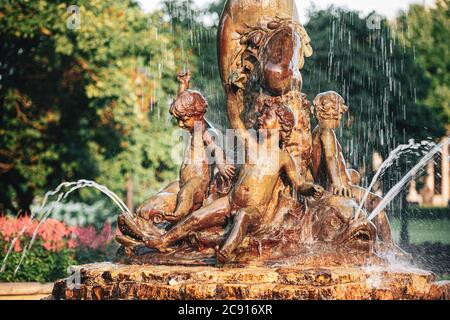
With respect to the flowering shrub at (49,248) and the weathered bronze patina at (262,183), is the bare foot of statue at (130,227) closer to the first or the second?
the weathered bronze patina at (262,183)

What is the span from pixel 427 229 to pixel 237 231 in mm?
18404

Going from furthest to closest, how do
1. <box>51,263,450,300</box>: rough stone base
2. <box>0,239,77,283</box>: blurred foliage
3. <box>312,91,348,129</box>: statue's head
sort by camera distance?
<box>0,239,77,283</box>: blurred foliage
<box>312,91,348,129</box>: statue's head
<box>51,263,450,300</box>: rough stone base

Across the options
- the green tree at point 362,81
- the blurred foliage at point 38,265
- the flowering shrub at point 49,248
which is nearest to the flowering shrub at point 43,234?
the flowering shrub at point 49,248

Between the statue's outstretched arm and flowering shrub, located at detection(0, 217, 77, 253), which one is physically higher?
the statue's outstretched arm

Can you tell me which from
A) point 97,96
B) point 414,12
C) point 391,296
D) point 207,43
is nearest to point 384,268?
point 391,296

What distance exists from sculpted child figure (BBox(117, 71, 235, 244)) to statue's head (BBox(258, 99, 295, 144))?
2.02 ft

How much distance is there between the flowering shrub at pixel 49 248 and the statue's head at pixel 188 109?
213 inches

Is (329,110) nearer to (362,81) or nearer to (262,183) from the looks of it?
(262,183)

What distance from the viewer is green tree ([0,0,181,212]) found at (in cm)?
2028

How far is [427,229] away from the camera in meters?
A: 25.8

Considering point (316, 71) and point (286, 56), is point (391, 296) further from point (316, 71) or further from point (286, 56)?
point (316, 71)

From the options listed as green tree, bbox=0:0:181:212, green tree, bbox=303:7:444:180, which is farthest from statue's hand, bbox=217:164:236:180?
green tree, bbox=303:7:444:180

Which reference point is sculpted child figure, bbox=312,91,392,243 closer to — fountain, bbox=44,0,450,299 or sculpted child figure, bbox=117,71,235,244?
fountain, bbox=44,0,450,299

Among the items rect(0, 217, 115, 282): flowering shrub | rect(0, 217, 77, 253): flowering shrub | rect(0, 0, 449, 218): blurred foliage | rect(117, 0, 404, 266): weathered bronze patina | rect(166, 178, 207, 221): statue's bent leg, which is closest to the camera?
rect(117, 0, 404, 266): weathered bronze patina
